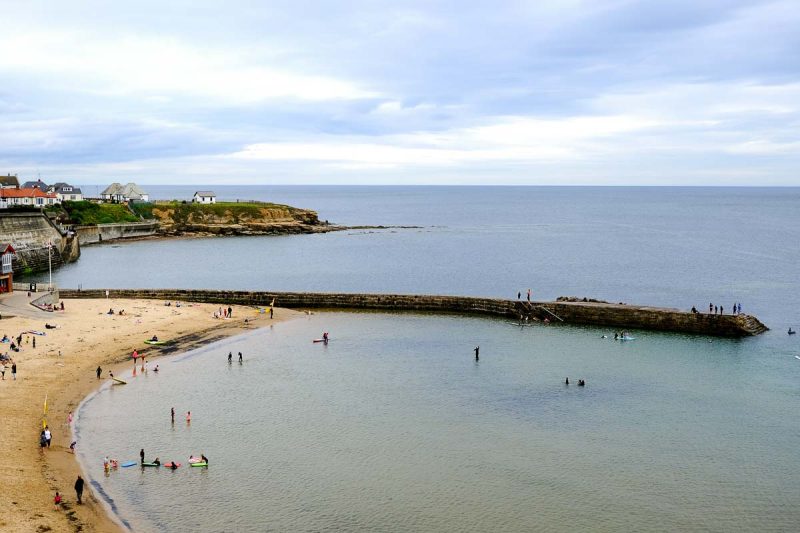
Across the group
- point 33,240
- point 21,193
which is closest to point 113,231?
point 21,193

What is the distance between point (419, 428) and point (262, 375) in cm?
1530

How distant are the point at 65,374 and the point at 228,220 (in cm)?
12693

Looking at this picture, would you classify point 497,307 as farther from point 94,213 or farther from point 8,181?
point 8,181

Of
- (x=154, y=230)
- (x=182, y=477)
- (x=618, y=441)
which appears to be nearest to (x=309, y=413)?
(x=182, y=477)

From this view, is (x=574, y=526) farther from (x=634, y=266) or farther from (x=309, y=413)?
(x=634, y=266)

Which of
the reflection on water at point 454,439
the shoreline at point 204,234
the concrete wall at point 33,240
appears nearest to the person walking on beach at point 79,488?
the reflection on water at point 454,439

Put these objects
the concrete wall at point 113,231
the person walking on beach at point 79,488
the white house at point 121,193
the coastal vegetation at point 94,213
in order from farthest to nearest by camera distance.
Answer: the white house at point 121,193, the coastal vegetation at point 94,213, the concrete wall at point 113,231, the person walking on beach at point 79,488

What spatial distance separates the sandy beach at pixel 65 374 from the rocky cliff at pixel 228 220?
93336 millimetres

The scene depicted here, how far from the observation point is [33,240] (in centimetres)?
10931

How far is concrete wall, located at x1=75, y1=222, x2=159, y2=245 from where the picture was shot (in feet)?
476

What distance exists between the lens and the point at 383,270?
108 m

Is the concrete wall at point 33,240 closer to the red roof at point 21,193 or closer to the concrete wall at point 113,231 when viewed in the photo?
the concrete wall at point 113,231

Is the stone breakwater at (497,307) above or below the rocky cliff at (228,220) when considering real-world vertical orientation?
below

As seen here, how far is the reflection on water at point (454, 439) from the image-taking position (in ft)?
104
